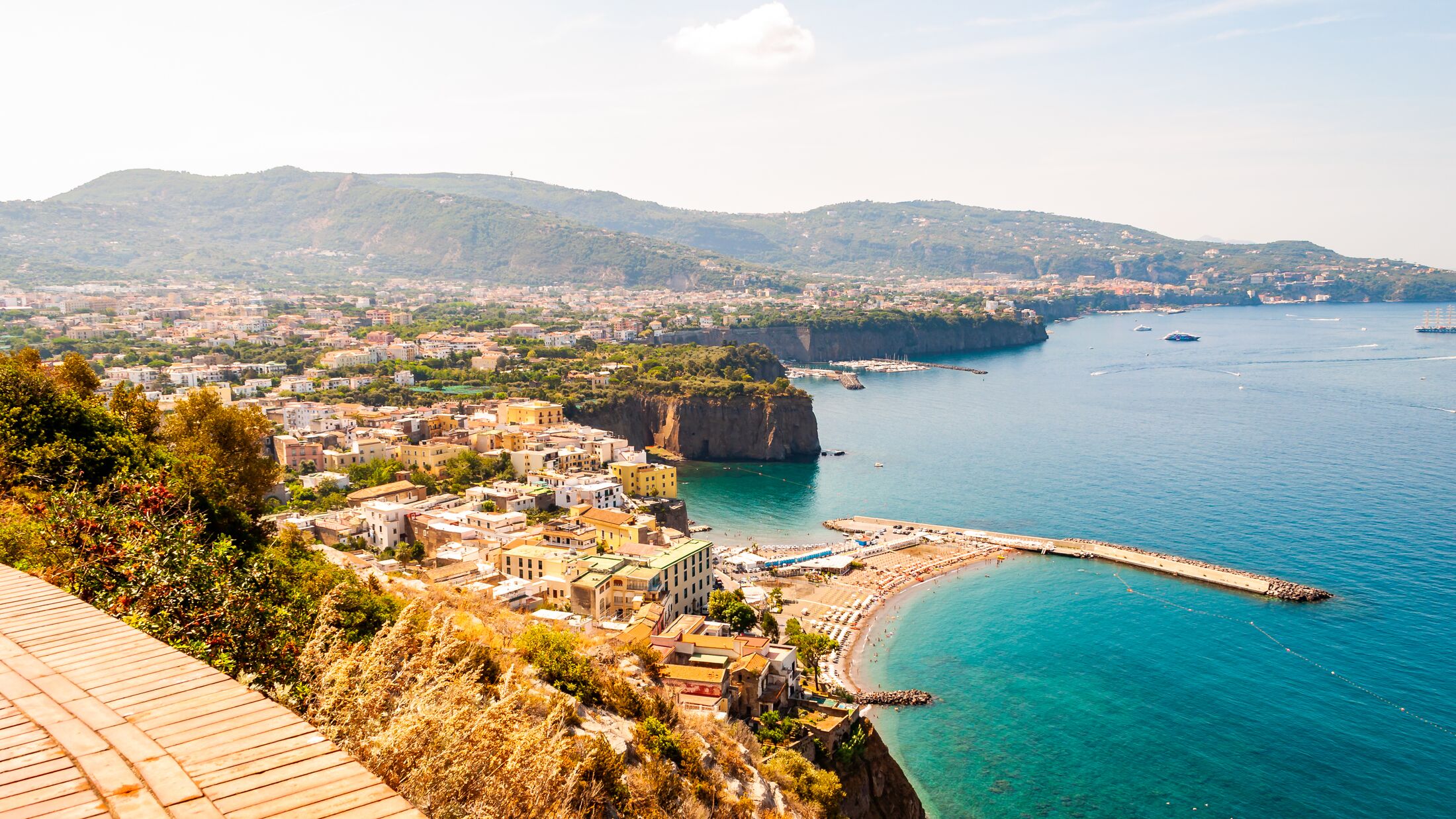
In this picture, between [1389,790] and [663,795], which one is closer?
[663,795]

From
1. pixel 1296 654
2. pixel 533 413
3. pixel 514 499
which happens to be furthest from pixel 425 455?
pixel 1296 654

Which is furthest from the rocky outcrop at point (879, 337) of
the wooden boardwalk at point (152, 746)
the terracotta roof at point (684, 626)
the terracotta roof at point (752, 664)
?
the wooden boardwalk at point (152, 746)

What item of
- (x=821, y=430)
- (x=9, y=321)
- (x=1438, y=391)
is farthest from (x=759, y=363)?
(x=9, y=321)

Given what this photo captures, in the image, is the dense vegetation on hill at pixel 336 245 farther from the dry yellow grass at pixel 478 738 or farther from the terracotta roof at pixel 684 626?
the dry yellow grass at pixel 478 738

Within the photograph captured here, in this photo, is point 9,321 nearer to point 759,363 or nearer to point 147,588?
point 759,363

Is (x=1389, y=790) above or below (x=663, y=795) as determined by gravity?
below

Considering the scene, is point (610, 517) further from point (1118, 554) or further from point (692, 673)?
point (1118, 554)
